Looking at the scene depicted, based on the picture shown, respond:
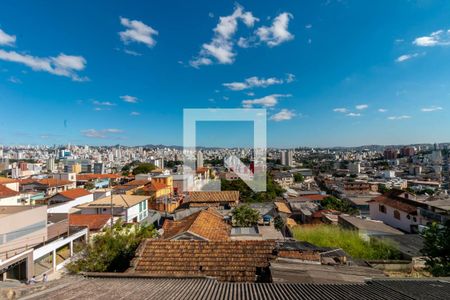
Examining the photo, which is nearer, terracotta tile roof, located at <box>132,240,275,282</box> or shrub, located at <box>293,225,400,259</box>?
terracotta tile roof, located at <box>132,240,275,282</box>

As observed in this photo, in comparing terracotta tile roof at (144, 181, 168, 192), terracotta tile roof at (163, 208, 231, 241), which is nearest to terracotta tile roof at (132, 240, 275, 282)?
terracotta tile roof at (163, 208, 231, 241)

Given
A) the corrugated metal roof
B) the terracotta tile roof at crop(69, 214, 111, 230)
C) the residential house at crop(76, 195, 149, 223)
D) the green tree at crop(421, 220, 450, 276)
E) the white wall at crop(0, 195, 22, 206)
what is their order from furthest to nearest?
1. the white wall at crop(0, 195, 22, 206)
2. the residential house at crop(76, 195, 149, 223)
3. the terracotta tile roof at crop(69, 214, 111, 230)
4. the green tree at crop(421, 220, 450, 276)
5. the corrugated metal roof

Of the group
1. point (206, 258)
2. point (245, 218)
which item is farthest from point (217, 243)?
point (245, 218)

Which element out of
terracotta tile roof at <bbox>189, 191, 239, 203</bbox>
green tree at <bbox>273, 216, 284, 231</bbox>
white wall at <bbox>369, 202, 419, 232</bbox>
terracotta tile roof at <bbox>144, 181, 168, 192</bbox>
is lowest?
white wall at <bbox>369, 202, 419, 232</bbox>

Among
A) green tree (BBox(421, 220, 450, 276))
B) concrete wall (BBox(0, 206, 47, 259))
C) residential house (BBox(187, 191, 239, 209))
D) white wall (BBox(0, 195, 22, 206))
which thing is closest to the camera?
green tree (BBox(421, 220, 450, 276))

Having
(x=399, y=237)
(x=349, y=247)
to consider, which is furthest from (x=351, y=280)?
(x=399, y=237)

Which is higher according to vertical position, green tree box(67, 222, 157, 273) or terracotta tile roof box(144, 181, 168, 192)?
green tree box(67, 222, 157, 273)

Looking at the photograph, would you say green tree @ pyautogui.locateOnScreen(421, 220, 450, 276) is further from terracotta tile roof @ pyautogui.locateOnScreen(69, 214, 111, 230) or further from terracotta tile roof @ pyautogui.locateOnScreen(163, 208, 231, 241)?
terracotta tile roof @ pyautogui.locateOnScreen(69, 214, 111, 230)
